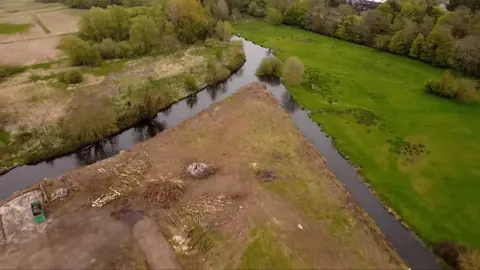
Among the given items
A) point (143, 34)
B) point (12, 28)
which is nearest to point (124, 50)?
point (143, 34)

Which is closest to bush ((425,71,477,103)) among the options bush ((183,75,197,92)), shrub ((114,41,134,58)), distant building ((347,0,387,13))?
distant building ((347,0,387,13))

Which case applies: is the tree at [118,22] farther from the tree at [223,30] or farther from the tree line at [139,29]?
the tree at [223,30]

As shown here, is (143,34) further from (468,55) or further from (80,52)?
(468,55)

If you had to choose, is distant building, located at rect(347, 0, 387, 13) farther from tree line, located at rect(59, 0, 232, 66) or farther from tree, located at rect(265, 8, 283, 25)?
tree line, located at rect(59, 0, 232, 66)

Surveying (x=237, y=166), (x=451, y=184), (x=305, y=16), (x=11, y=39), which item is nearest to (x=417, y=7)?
(x=305, y=16)

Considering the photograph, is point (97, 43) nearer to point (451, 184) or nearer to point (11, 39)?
point (11, 39)
